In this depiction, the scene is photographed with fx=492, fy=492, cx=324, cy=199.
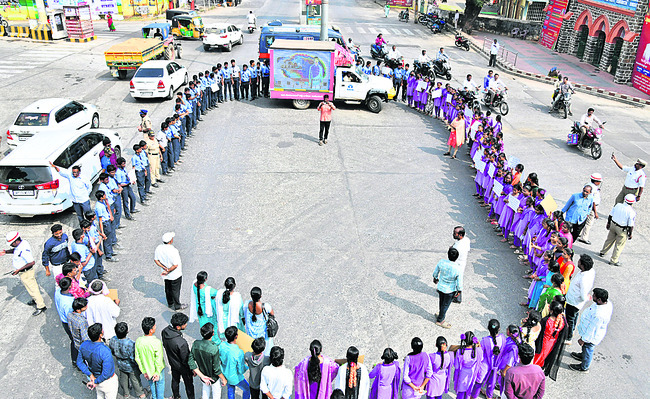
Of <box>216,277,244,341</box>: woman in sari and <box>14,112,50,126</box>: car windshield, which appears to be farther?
<box>14,112,50,126</box>: car windshield

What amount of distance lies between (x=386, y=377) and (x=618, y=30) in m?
27.6

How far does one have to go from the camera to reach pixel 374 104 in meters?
19.8

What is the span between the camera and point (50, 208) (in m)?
11.1

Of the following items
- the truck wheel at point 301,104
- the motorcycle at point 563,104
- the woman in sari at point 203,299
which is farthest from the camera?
the motorcycle at point 563,104

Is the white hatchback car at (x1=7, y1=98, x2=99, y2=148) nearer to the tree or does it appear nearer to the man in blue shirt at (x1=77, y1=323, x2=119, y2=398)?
the man in blue shirt at (x1=77, y1=323, x2=119, y2=398)

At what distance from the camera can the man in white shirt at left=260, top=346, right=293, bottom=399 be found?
19.3 ft

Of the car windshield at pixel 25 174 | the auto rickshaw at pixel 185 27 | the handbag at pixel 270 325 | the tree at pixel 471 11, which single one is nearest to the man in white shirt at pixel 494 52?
the tree at pixel 471 11

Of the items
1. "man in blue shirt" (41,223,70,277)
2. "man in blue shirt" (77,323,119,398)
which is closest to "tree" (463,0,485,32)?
"man in blue shirt" (41,223,70,277)

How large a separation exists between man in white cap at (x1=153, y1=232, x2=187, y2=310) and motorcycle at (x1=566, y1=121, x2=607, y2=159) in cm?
1411

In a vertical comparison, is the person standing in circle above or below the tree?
below

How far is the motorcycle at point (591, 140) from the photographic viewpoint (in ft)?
53.0

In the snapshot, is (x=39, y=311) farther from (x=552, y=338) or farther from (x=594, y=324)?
(x=594, y=324)

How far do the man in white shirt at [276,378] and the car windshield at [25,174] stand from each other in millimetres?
7797

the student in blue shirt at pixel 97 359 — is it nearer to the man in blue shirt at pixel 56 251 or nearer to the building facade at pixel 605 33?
the man in blue shirt at pixel 56 251
